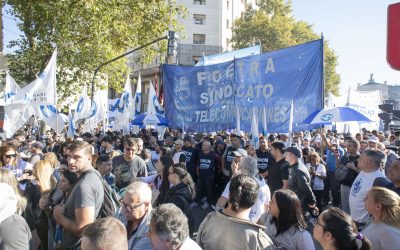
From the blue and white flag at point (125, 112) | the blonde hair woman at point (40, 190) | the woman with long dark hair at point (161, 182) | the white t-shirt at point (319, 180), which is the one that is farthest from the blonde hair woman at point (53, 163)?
the blue and white flag at point (125, 112)

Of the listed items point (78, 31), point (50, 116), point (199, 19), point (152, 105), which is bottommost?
point (50, 116)

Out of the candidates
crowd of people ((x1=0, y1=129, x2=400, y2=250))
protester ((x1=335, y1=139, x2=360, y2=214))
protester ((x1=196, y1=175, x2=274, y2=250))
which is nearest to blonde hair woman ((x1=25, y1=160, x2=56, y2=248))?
crowd of people ((x1=0, y1=129, x2=400, y2=250))

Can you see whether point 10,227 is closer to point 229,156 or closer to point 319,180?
point 319,180

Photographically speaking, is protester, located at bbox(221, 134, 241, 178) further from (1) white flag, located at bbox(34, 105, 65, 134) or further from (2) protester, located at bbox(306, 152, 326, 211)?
(1) white flag, located at bbox(34, 105, 65, 134)

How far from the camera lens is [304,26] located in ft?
155

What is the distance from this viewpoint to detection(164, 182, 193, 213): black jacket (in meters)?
4.96

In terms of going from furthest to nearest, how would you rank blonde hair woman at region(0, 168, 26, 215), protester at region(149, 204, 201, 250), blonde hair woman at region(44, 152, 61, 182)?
blonde hair woman at region(44, 152, 61, 182) → blonde hair woman at region(0, 168, 26, 215) → protester at region(149, 204, 201, 250)

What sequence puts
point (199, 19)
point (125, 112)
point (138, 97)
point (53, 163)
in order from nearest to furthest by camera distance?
point (53, 163)
point (125, 112)
point (138, 97)
point (199, 19)

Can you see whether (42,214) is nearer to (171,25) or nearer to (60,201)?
(60,201)

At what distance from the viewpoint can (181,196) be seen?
5043 millimetres

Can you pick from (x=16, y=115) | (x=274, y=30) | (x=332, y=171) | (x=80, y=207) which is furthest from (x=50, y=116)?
(x=274, y=30)

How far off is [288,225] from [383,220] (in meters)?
0.71

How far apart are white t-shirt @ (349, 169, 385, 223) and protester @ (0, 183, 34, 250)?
3538 millimetres

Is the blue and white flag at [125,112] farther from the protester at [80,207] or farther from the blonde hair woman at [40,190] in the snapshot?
the protester at [80,207]
